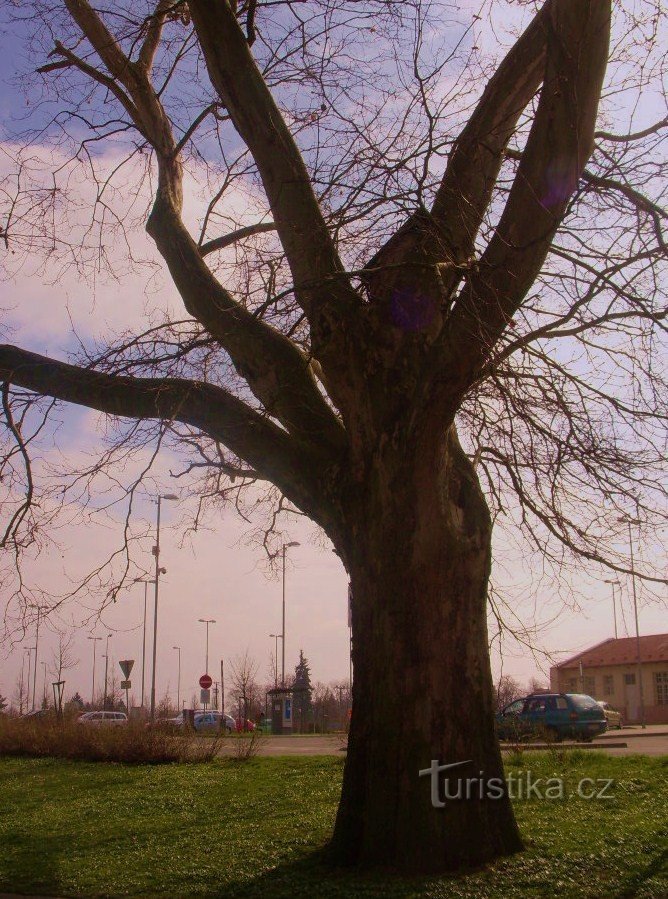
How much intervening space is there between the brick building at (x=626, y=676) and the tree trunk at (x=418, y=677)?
4566cm

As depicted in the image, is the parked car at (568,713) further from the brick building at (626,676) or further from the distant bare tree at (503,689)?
the brick building at (626,676)

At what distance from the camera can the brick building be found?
51625 millimetres

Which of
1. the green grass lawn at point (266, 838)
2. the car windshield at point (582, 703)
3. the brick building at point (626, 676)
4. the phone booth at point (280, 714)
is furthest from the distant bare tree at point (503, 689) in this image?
the brick building at point (626, 676)

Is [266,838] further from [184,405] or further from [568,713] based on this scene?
[568,713]

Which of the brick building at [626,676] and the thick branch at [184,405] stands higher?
the thick branch at [184,405]

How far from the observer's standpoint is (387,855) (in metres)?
6.50

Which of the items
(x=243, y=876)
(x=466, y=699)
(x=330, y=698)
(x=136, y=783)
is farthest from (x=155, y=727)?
(x=330, y=698)

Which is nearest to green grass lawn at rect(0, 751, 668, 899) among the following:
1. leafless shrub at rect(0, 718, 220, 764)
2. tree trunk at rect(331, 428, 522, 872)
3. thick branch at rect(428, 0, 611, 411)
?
tree trunk at rect(331, 428, 522, 872)

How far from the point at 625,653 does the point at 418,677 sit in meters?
53.2

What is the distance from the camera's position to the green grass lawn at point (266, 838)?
6.18m

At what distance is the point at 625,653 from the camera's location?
55.7 m

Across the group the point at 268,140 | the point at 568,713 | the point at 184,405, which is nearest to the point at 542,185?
the point at 268,140

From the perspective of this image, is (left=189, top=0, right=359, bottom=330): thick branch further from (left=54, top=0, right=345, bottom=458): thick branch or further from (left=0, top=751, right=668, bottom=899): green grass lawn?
(left=0, top=751, right=668, bottom=899): green grass lawn

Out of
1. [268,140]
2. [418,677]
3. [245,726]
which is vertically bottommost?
[245,726]
